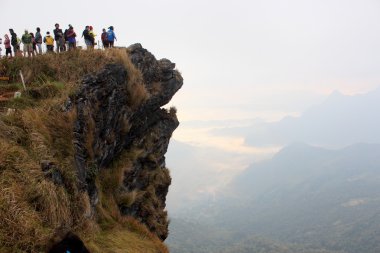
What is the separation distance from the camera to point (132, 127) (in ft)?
65.0

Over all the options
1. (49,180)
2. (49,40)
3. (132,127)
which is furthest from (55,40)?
(49,180)

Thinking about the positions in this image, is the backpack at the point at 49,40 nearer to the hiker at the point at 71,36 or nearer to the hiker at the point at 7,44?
the hiker at the point at 71,36

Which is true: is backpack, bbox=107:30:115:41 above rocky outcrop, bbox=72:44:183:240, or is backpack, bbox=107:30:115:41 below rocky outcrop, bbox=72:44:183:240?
above

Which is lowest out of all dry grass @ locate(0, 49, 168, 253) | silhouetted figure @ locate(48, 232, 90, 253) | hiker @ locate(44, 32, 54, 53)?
silhouetted figure @ locate(48, 232, 90, 253)

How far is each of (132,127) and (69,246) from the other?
11.5 metres

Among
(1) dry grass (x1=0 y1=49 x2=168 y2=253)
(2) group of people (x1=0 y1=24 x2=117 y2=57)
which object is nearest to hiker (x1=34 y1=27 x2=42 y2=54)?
(2) group of people (x1=0 y1=24 x2=117 y2=57)

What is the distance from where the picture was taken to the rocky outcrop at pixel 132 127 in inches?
579

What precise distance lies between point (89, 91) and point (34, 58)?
16.5 ft

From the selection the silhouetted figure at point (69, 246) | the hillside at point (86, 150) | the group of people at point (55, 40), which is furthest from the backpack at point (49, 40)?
the silhouetted figure at point (69, 246)

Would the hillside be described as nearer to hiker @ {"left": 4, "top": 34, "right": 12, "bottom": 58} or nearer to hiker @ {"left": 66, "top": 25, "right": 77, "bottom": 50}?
hiker @ {"left": 66, "top": 25, "right": 77, "bottom": 50}

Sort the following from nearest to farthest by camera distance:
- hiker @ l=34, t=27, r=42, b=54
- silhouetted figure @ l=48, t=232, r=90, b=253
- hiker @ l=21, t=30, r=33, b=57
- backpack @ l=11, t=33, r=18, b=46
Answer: silhouetted figure @ l=48, t=232, r=90, b=253
hiker @ l=21, t=30, r=33, b=57
hiker @ l=34, t=27, r=42, b=54
backpack @ l=11, t=33, r=18, b=46

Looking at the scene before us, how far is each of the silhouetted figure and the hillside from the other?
0.21ft

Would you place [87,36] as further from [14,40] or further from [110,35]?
[14,40]

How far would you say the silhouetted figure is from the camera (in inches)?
331
